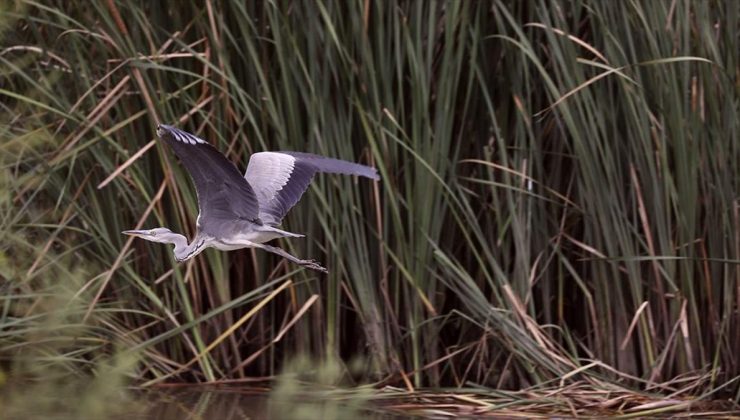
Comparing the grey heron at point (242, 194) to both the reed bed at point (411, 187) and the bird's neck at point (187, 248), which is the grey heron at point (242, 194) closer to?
the bird's neck at point (187, 248)

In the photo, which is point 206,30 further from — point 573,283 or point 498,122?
point 573,283

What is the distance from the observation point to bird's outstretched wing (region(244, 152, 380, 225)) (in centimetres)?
336

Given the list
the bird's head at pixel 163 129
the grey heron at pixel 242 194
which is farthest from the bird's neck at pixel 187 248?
the bird's head at pixel 163 129

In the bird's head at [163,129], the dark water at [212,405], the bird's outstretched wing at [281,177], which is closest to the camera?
the bird's head at [163,129]

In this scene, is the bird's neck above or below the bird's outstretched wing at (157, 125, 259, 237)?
below

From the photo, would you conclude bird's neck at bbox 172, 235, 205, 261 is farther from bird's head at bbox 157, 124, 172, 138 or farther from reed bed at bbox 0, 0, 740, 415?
reed bed at bbox 0, 0, 740, 415

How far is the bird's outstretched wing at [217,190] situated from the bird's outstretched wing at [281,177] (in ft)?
0.40

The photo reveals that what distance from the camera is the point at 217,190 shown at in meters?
3.19

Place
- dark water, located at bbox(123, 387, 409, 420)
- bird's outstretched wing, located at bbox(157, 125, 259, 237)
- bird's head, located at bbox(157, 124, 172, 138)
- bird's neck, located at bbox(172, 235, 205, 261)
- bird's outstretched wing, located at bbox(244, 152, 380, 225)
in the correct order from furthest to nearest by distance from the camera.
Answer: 1. dark water, located at bbox(123, 387, 409, 420)
2. bird's outstretched wing, located at bbox(244, 152, 380, 225)
3. bird's neck, located at bbox(172, 235, 205, 261)
4. bird's outstretched wing, located at bbox(157, 125, 259, 237)
5. bird's head, located at bbox(157, 124, 172, 138)

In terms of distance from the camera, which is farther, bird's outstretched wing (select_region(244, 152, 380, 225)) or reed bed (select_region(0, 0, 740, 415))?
reed bed (select_region(0, 0, 740, 415))

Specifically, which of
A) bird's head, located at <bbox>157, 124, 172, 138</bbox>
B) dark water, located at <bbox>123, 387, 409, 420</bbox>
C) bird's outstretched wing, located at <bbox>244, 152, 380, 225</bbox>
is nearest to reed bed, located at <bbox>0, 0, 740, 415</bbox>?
dark water, located at <bbox>123, 387, 409, 420</bbox>

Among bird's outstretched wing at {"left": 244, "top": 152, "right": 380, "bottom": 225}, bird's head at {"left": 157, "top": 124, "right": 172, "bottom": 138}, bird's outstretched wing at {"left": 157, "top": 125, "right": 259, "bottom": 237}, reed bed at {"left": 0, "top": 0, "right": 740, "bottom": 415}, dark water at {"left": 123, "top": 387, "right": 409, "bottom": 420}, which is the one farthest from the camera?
reed bed at {"left": 0, "top": 0, "right": 740, "bottom": 415}

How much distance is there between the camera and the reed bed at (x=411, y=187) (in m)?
4.16

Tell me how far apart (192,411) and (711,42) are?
6.55ft
